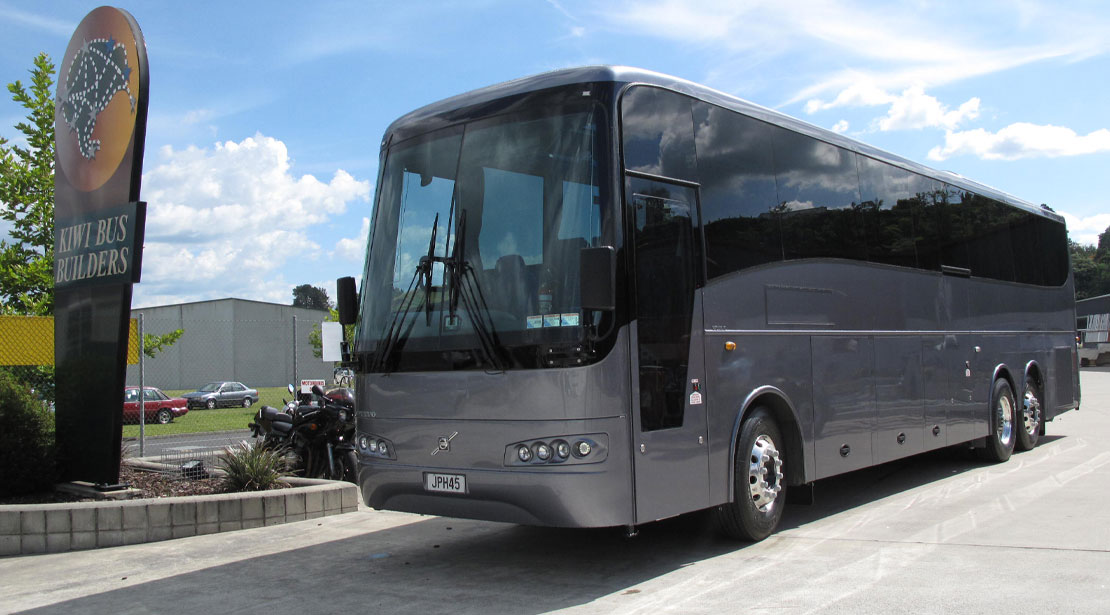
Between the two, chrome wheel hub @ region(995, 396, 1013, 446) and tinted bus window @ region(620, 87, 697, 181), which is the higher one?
tinted bus window @ region(620, 87, 697, 181)

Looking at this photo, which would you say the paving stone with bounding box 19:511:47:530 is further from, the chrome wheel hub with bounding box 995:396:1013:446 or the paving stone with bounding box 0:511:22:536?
the chrome wheel hub with bounding box 995:396:1013:446

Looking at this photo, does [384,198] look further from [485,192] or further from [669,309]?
[669,309]

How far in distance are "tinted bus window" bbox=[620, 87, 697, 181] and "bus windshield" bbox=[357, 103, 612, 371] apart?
1.01 feet

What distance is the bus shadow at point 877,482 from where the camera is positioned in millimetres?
9016

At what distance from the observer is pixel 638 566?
22.7 feet

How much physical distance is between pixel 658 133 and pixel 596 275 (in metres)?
1.61

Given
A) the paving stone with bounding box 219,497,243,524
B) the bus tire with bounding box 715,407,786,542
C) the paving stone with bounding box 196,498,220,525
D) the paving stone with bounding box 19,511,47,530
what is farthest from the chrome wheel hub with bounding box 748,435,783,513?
the paving stone with bounding box 19,511,47,530

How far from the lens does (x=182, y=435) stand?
24.2m

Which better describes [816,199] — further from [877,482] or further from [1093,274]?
[1093,274]

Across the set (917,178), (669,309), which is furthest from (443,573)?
(917,178)

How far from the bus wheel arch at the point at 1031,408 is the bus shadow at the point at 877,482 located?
0.99 feet

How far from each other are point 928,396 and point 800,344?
9.96 feet

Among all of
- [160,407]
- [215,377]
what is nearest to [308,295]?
[215,377]

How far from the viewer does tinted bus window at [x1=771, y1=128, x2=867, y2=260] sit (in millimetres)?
8367
